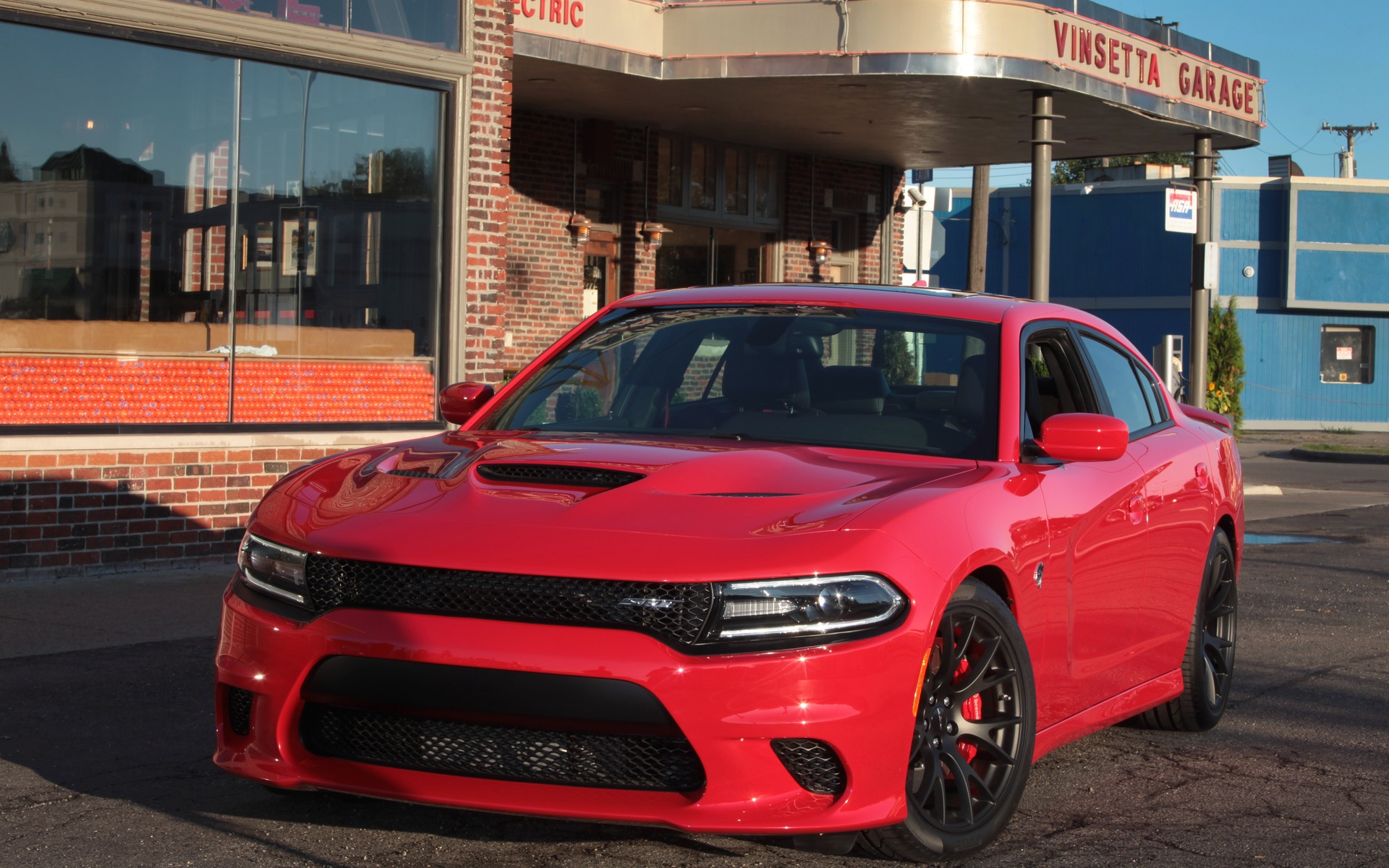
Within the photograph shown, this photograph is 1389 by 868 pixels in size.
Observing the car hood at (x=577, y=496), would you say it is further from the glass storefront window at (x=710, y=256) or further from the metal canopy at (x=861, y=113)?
the glass storefront window at (x=710, y=256)

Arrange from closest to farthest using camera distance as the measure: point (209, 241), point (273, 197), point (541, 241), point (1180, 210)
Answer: point (209, 241), point (273, 197), point (541, 241), point (1180, 210)

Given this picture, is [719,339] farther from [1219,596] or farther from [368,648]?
[1219,596]

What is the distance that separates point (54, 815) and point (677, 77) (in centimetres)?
1217

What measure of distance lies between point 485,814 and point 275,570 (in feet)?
3.30

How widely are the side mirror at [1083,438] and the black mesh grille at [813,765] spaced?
1.47m

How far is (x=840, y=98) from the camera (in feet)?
55.2

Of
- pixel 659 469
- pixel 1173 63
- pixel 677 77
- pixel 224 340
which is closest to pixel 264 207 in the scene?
pixel 224 340

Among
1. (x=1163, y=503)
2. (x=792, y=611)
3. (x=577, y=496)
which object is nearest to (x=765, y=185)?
(x=1163, y=503)

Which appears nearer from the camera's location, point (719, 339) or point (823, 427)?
point (823, 427)

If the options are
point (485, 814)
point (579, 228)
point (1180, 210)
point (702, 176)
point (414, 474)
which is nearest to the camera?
point (414, 474)

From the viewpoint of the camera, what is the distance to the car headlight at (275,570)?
398 centimetres

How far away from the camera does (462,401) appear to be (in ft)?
18.2

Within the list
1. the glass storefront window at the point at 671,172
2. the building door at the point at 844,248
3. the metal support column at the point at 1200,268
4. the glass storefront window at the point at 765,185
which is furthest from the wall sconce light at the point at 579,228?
the metal support column at the point at 1200,268

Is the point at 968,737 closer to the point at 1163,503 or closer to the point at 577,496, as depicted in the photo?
the point at 577,496
